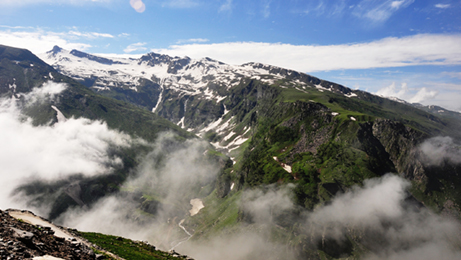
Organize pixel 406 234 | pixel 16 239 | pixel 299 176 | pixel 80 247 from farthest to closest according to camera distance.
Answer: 1. pixel 299 176
2. pixel 406 234
3. pixel 80 247
4. pixel 16 239

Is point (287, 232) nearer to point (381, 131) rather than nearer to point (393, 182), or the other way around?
point (393, 182)

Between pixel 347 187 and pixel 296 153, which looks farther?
pixel 296 153

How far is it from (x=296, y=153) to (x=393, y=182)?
7217 centimetres

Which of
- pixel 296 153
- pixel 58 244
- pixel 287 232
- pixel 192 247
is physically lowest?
pixel 192 247

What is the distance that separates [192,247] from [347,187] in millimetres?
130556

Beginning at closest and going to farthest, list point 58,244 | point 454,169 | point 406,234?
point 58,244 < point 406,234 < point 454,169

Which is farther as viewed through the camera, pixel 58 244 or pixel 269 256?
pixel 269 256

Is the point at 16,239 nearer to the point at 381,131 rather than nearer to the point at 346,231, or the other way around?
the point at 346,231

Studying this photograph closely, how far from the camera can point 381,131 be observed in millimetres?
177125

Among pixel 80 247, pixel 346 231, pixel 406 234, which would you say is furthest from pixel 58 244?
pixel 406 234

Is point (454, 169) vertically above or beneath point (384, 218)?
above

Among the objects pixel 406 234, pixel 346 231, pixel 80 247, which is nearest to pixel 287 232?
pixel 346 231

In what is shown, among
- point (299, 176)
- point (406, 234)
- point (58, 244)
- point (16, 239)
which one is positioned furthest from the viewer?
point (299, 176)

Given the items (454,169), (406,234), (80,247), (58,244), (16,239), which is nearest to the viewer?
(16,239)
